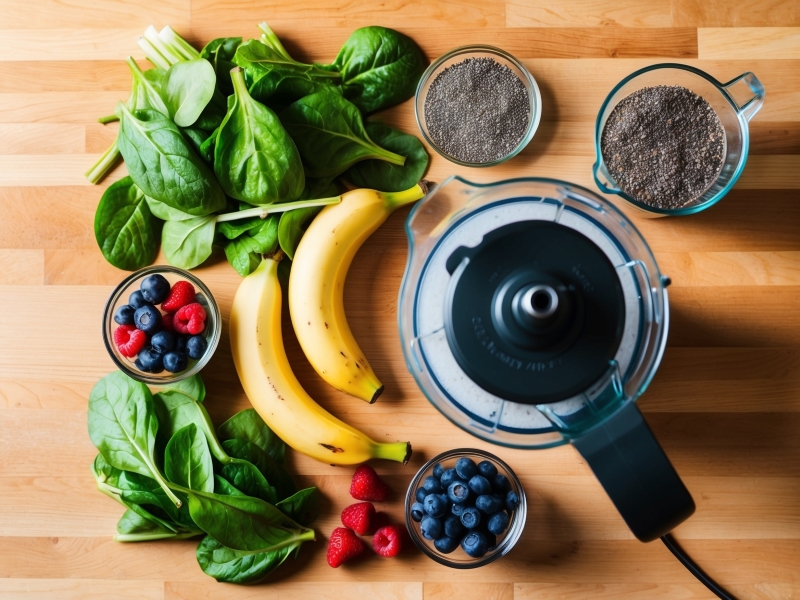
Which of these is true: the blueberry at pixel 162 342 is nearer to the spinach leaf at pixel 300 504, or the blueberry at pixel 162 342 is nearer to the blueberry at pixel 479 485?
the spinach leaf at pixel 300 504

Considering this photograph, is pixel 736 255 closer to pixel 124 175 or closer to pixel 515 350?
pixel 515 350

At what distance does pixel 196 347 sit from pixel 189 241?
160mm

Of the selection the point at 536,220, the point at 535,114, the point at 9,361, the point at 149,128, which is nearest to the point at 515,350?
the point at 536,220

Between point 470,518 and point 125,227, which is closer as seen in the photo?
point 470,518

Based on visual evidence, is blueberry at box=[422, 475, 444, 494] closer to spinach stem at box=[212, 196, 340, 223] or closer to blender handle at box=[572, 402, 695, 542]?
blender handle at box=[572, 402, 695, 542]

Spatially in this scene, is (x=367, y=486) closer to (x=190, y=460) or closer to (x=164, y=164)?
(x=190, y=460)

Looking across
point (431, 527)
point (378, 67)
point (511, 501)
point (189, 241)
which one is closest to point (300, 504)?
point (431, 527)

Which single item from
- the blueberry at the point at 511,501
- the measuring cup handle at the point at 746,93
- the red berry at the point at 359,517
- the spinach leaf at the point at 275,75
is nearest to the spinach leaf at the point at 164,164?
the spinach leaf at the point at 275,75

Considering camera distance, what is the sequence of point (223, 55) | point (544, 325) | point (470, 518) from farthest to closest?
point (223, 55), point (470, 518), point (544, 325)

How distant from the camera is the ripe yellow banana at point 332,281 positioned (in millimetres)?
933

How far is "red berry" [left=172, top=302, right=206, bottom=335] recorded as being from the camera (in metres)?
0.90

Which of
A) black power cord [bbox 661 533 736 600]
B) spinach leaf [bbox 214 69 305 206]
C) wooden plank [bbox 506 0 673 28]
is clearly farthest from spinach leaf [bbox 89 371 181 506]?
wooden plank [bbox 506 0 673 28]

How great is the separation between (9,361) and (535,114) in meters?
0.88

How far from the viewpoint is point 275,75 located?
0.91m
